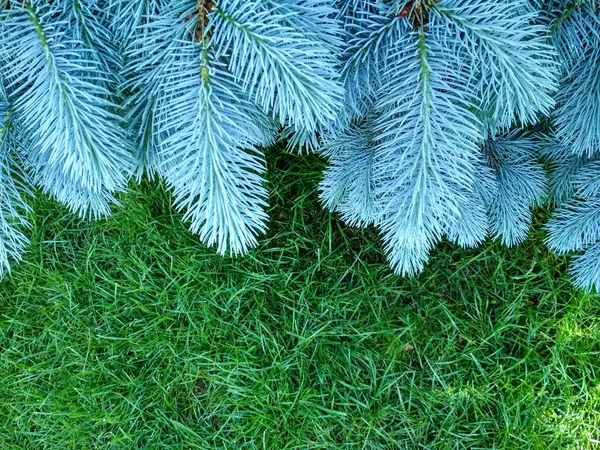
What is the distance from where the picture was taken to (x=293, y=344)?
1424 mm

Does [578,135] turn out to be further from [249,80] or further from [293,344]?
[293,344]

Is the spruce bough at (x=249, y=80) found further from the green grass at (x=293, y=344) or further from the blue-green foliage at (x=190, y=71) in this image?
the green grass at (x=293, y=344)

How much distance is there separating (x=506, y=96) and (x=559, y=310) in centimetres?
93

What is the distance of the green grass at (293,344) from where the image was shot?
1396 mm

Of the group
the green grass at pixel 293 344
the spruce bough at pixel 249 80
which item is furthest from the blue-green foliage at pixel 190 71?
the green grass at pixel 293 344

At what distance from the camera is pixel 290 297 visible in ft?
4.73

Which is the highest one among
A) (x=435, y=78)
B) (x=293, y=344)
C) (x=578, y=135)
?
(x=435, y=78)

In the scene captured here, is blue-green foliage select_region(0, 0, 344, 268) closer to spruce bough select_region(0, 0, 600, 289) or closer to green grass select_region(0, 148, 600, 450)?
spruce bough select_region(0, 0, 600, 289)

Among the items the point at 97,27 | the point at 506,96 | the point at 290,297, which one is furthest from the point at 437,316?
the point at 97,27

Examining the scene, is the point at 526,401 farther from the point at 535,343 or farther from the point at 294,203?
the point at 294,203

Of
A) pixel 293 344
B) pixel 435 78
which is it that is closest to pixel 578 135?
pixel 435 78

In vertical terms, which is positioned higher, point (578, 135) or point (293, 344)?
point (578, 135)

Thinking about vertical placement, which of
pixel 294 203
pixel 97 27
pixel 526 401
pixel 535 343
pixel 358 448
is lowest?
pixel 358 448

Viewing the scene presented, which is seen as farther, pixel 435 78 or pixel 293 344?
pixel 293 344
